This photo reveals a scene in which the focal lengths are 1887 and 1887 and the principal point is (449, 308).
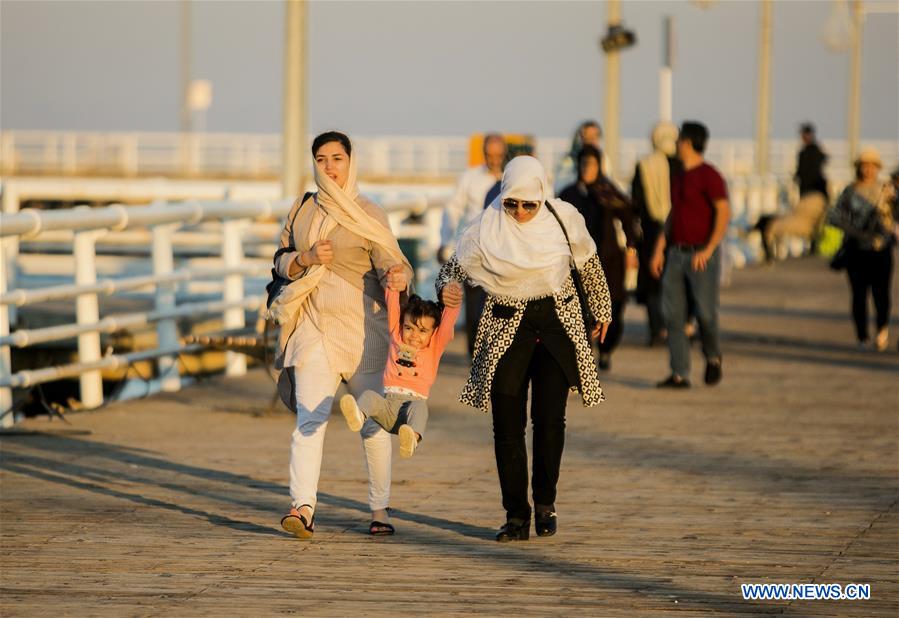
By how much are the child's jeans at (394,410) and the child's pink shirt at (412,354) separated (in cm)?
5

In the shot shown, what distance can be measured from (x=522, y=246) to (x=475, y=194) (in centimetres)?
620

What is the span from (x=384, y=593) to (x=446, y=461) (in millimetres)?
3327

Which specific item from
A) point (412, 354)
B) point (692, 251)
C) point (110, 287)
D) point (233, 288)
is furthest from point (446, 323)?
point (233, 288)

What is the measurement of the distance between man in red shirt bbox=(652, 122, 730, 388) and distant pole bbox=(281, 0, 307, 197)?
4739 mm

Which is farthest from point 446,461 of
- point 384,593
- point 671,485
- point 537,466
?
point 384,593

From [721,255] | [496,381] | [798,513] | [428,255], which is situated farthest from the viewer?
[428,255]

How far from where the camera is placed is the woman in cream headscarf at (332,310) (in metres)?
7.98

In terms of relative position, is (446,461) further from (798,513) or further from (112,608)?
(112,608)

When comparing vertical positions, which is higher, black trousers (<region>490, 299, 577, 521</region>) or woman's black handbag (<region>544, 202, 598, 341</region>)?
woman's black handbag (<region>544, 202, 598, 341</region>)

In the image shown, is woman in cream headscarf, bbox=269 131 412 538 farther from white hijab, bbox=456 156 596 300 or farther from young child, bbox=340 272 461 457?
white hijab, bbox=456 156 596 300

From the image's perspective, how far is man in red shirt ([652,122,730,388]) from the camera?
1298 cm

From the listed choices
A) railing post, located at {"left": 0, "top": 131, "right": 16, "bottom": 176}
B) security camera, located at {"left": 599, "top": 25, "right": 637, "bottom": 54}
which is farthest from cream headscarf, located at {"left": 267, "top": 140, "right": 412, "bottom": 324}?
railing post, located at {"left": 0, "top": 131, "right": 16, "bottom": 176}

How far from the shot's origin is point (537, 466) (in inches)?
316

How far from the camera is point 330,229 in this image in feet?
26.6
